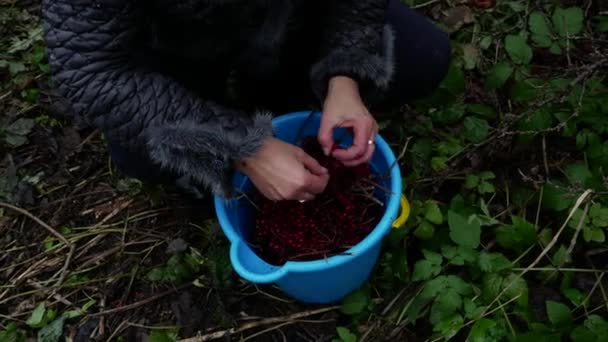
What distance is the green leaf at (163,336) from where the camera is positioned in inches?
50.9

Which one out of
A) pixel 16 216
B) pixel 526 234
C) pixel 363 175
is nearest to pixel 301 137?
pixel 363 175

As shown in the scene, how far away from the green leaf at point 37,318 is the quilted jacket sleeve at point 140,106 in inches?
24.6

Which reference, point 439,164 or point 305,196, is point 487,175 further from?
point 305,196

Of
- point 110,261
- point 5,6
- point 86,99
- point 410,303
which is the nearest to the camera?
point 86,99

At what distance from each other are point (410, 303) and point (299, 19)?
60 centimetres

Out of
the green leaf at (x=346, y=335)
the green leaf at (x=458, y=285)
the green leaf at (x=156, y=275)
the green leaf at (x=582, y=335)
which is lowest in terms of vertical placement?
the green leaf at (x=156, y=275)

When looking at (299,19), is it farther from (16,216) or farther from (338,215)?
(16,216)

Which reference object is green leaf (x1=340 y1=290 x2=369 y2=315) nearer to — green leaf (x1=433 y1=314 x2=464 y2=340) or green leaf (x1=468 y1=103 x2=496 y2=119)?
green leaf (x1=433 y1=314 x2=464 y2=340)

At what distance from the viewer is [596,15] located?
5.09 feet

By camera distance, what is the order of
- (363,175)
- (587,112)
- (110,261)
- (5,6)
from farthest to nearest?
(5,6), (110,261), (587,112), (363,175)

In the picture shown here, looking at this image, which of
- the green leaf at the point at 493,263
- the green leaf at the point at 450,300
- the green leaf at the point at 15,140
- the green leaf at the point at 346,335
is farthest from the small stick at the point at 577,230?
the green leaf at the point at 15,140

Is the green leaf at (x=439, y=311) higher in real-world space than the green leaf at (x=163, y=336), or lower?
higher

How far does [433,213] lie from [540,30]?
534 mm

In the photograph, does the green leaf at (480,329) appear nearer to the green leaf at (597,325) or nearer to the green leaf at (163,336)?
the green leaf at (597,325)
